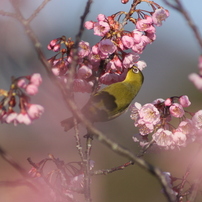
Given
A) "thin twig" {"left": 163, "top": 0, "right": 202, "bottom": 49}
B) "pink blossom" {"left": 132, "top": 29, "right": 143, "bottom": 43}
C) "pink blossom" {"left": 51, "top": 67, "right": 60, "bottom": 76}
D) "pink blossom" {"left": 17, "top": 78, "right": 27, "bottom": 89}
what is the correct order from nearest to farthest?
"thin twig" {"left": 163, "top": 0, "right": 202, "bottom": 49}
"pink blossom" {"left": 17, "top": 78, "right": 27, "bottom": 89}
"pink blossom" {"left": 51, "top": 67, "right": 60, "bottom": 76}
"pink blossom" {"left": 132, "top": 29, "right": 143, "bottom": 43}

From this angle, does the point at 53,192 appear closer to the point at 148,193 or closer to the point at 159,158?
the point at 148,193

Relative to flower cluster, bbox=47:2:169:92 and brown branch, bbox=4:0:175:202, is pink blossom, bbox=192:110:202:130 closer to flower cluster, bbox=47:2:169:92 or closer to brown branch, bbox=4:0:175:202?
flower cluster, bbox=47:2:169:92

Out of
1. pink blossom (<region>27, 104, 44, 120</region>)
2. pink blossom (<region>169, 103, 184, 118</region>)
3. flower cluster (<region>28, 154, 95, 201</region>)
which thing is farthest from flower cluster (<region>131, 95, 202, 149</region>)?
pink blossom (<region>27, 104, 44, 120</region>)

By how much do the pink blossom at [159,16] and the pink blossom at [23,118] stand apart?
161 centimetres

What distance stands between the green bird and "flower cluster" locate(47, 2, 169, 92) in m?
0.26

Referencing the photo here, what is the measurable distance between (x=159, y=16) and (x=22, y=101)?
1648 mm

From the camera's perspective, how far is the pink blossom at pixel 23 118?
2.21 meters

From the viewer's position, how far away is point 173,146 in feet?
11.1

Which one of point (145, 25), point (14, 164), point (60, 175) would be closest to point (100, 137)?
point (14, 164)

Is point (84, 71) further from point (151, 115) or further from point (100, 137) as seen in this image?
point (100, 137)

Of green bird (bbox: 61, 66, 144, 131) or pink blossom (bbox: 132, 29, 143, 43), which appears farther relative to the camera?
green bird (bbox: 61, 66, 144, 131)

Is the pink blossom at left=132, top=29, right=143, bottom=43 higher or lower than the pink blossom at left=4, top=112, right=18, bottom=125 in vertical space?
higher

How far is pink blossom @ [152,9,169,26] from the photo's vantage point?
135 inches

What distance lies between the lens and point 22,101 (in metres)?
2.22
